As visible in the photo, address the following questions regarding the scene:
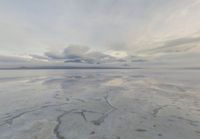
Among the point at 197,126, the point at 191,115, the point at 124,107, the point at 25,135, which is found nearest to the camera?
the point at 25,135

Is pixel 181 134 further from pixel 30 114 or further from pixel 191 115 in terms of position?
pixel 30 114

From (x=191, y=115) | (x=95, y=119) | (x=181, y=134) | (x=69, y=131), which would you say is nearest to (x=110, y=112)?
(x=95, y=119)

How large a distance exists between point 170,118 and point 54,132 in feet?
12.2

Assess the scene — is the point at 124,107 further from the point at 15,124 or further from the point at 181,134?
the point at 15,124

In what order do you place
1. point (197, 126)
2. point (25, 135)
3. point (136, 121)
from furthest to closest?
point (136, 121)
point (197, 126)
point (25, 135)

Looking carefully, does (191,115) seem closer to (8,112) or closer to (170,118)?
(170,118)

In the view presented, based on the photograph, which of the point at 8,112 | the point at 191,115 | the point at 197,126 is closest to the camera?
the point at 197,126

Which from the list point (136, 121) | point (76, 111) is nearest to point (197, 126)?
point (136, 121)

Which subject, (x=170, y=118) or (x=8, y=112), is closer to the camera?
(x=170, y=118)

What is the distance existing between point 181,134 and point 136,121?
1.29 m

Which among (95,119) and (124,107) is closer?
(95,119)

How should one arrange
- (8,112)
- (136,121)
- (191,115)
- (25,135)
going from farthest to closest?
(8,112) → (191,115) → (136,121) → (25,135)

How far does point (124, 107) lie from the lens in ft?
20.3

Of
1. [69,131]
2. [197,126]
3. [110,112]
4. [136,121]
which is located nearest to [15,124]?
[69,131]
